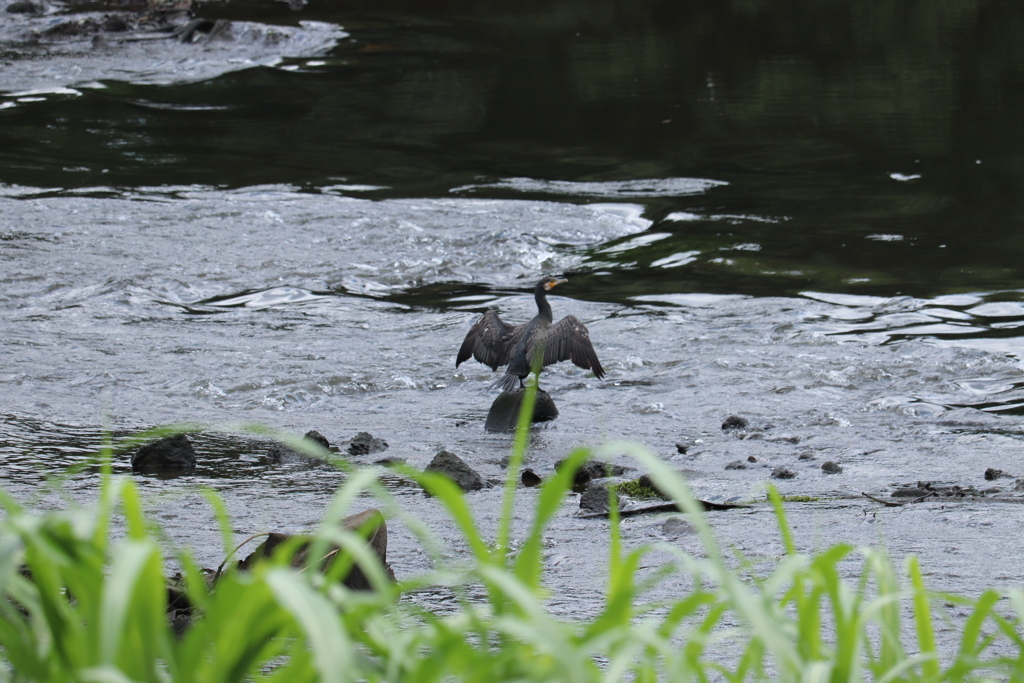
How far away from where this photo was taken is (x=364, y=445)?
6.58 m

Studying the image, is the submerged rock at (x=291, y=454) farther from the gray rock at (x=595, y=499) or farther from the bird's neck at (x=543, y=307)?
the bird's neck at (x=543, y=307)

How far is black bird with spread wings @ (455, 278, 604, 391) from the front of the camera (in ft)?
25.7

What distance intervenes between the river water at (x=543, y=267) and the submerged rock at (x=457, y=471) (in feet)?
0.58

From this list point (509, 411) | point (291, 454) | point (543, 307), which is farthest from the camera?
point (543, 307)

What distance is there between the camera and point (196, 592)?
2072mm

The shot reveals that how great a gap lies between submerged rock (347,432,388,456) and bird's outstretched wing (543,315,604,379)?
5.29ft

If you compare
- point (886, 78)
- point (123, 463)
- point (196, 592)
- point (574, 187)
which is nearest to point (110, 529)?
point (123, 463)

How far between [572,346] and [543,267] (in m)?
3.47

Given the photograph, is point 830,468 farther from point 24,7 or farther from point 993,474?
point 24,7

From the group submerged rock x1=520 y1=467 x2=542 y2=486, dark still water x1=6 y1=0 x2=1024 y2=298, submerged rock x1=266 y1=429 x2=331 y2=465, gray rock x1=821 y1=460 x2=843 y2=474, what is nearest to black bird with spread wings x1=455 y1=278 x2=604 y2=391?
submerged rock x1=520 y1=467 x2=542 y2=486

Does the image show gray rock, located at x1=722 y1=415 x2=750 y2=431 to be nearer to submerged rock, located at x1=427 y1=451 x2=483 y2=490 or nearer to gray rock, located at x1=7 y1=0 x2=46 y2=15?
submerged rock, located at x1=427 y1=451 x2=483 y2=490

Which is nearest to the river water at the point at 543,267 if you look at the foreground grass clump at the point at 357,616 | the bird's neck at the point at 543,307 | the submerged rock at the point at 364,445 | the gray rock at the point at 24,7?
the submerged rock at the point at 364,445

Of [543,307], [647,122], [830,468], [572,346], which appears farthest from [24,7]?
[830,468]

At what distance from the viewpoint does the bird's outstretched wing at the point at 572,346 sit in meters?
7.84
